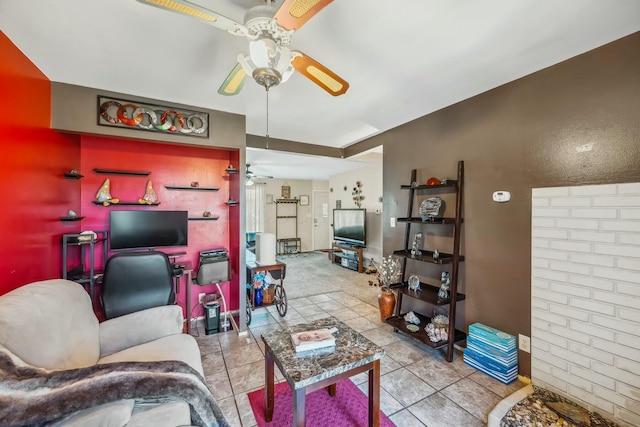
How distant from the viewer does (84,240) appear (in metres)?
2.33

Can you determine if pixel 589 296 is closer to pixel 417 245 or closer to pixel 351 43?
pixel 417 245

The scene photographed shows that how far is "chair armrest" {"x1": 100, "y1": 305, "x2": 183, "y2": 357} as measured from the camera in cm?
169

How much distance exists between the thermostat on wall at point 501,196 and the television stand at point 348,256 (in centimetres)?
364

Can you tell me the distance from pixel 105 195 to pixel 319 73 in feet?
8.33

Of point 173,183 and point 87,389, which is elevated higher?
point 173,183

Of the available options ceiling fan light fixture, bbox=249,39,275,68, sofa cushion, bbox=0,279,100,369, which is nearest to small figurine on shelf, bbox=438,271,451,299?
ceiling fan light fixture, bbox=249,39,275,68

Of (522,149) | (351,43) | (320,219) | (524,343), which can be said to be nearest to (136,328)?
(351,43)

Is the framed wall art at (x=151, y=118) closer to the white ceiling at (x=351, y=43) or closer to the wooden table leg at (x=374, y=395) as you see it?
the white ceiling at (x=351, y=43)

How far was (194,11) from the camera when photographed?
1.05m

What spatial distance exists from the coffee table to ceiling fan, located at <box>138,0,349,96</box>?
4.99 feet

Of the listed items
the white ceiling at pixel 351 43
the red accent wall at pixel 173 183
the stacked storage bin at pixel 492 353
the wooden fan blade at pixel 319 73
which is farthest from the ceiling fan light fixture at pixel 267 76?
the stacked storage bin at pixel 492 353

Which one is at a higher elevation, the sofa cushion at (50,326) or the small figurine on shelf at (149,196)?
the small figurine on shelf at (149,196)

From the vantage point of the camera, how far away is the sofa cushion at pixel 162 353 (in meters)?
1.53

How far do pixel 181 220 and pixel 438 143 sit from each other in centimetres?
294
